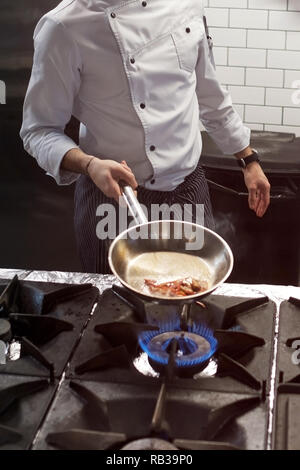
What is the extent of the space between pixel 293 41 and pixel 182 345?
2.16 meters

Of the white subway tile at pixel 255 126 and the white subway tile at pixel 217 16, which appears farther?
the white subway tile at pixel 255 126

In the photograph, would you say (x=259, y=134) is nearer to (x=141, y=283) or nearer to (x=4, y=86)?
(x=4, y=86)

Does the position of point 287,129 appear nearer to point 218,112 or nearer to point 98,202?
point 218,112

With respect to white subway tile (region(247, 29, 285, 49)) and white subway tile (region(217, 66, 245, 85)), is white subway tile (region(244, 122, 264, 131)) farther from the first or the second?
white subway tile (region(247, 29, 285, 49))

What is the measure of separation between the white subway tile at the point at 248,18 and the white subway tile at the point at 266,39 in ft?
0.10

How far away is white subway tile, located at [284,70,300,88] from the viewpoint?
3156 millimetres

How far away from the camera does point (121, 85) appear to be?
6.11 feet

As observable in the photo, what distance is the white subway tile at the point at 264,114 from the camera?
10.6ft

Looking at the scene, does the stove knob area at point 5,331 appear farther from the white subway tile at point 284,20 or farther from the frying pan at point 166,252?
the white subway tile at point 284,20

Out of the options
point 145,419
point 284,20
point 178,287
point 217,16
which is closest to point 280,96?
point 284,20

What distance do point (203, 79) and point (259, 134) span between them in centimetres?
87

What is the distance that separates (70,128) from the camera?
2906mm

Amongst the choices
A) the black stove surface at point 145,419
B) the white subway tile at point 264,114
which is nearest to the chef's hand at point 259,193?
the black stove surface at point 145,419

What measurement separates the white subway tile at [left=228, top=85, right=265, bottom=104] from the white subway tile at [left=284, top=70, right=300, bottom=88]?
12 cm
